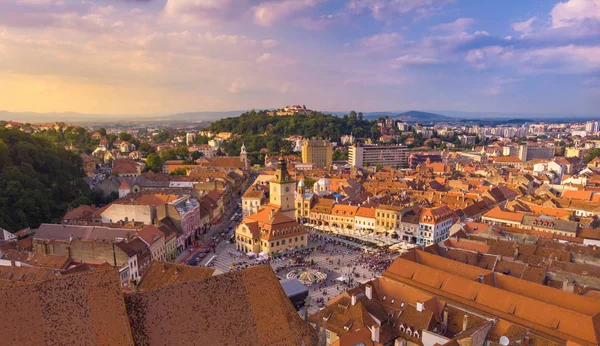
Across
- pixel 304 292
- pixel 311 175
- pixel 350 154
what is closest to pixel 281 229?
pixel 304 292

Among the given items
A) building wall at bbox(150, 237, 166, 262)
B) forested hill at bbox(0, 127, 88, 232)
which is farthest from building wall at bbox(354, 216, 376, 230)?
forested hill at bbox(0, 127, 88, 232)

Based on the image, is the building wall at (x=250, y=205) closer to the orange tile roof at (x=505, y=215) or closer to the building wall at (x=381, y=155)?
the orange tile roof at (x=505, y=215)

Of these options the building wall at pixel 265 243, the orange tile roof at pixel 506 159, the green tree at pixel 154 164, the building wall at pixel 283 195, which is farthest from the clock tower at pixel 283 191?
the orange tile roof at pixel 506 159

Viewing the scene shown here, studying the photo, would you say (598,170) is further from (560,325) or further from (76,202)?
(76,202)

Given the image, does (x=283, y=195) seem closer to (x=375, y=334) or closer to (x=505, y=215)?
(x=505, y=215)

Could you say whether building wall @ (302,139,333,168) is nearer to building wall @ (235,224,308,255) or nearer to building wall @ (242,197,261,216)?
building wall @ (242,197,261,216)

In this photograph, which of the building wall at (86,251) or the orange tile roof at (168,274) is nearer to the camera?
the orange tile roof at (168,274)

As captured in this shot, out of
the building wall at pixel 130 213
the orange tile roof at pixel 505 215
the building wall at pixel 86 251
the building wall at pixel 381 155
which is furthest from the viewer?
the building wall at pixel 381 155
